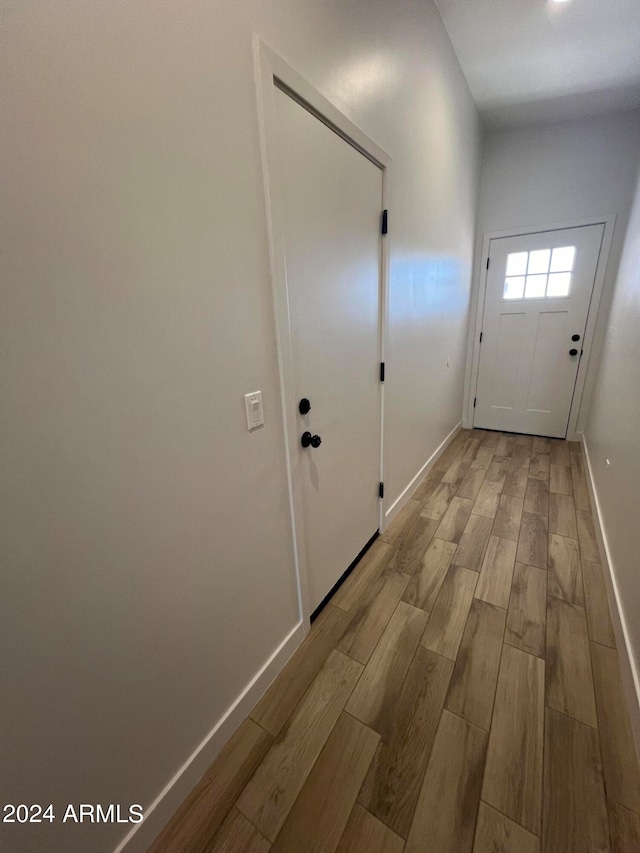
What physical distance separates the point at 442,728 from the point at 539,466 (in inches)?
99.8

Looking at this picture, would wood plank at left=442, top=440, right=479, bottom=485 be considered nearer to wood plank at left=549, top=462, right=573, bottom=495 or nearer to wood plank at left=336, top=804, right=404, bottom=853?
wood plank at left=549, top=462, right=573, bottom=495

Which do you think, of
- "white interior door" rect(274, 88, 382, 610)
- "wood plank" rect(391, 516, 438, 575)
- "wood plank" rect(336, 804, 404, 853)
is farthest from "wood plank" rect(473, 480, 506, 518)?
"wood plank" rect(336, 804, 404, 853)

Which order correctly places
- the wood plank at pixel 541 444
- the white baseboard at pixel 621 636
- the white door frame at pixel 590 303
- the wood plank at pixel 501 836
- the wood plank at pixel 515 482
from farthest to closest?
the wood plank at pixel 541 444 → the white door frame at pixel 590 303 → the wood plank at pixel 515 482 → the white baseboard at pixel 621 636 → the wood plank at pixel 501 836

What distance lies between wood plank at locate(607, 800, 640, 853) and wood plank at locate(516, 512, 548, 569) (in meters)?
Answer: 1.02

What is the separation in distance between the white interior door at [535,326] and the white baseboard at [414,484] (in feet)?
2.82

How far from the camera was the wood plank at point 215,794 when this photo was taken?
3.02 feet

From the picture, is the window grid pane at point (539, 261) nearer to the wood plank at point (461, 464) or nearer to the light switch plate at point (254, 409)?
the wood plank at point (461, 464)

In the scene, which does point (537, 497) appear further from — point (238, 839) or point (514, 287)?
point (238, 839)

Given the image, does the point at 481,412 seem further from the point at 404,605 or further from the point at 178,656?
the point at 178,656

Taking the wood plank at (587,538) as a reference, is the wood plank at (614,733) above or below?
below

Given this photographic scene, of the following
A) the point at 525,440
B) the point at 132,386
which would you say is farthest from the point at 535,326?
the point at 132,386

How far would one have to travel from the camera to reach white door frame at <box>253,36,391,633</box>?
0.94 m

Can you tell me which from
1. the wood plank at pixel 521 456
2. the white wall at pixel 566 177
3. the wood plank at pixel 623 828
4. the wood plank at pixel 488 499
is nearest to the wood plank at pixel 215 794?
the wood plank at pixel 623 828

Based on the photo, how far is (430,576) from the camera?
5.91 feet
